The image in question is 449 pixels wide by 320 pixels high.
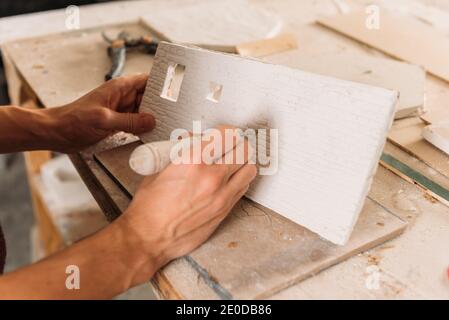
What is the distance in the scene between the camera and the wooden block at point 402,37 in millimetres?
1309

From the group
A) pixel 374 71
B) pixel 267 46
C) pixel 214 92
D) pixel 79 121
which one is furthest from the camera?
pixel 267 46

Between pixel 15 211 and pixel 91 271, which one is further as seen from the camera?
pixel 15 211

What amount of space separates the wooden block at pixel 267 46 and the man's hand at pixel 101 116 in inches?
14.9

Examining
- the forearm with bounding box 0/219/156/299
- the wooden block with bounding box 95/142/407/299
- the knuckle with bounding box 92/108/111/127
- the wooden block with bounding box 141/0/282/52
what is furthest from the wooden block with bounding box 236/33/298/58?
the forearm with bounding box 0/219/156/299

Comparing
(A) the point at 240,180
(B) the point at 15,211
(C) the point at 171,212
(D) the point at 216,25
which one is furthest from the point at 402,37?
(B) the point at 15,211

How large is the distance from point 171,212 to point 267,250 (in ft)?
0.50

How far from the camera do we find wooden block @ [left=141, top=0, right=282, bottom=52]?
136 cm

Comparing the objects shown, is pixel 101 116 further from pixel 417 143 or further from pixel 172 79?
pixel 417 143

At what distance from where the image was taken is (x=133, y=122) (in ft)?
3.14

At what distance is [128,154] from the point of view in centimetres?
96

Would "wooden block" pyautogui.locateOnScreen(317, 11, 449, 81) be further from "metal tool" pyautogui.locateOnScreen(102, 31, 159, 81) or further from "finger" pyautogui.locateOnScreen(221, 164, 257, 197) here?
"finger" pyautogui.locateOnScreen(221, 164, 257, 197)

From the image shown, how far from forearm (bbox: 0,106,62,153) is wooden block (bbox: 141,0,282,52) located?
48cm

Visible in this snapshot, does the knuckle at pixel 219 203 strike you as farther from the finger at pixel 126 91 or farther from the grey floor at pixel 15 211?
the grey floor at pixel 15 211

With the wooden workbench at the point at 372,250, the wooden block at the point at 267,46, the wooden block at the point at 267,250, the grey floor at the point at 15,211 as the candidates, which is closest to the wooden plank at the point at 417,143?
the wooden workbench at the point at 372,250
